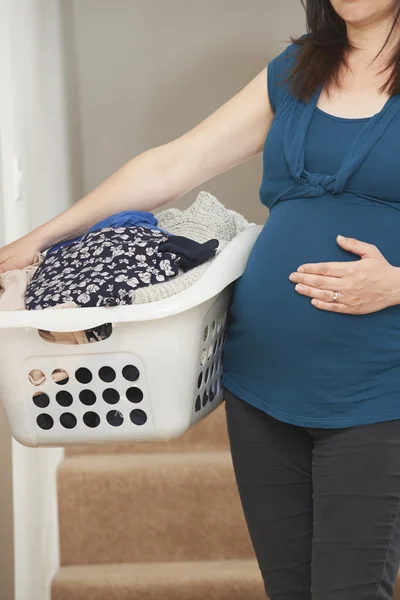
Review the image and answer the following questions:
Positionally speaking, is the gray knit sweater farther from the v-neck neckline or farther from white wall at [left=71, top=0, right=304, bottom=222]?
white wall at [left=71, top=0, right=304, bottom=222]

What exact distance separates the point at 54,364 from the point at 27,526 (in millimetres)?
1119

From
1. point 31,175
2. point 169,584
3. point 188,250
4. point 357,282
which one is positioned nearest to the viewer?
point 357,282

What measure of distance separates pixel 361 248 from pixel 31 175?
60.9 inches

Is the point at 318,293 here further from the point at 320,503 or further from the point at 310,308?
the point at 320,503

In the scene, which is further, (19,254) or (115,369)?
(19,254)

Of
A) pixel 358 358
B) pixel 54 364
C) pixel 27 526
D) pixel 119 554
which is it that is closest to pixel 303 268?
pixel 358 358

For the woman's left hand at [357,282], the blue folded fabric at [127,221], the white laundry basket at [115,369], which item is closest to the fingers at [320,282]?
the woman's left hand at [357,282]

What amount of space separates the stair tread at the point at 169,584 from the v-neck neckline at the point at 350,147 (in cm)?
149

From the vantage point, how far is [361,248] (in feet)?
3.94

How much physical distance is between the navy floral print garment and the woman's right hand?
111 millimetres

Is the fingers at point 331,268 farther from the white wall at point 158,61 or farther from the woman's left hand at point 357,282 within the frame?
the white wall at point 158,61

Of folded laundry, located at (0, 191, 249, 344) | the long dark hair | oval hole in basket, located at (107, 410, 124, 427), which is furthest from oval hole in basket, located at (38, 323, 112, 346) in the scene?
the long dark hair

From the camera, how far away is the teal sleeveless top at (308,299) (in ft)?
4.02

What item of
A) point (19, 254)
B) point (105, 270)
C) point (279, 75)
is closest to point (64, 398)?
point (105, 270)
